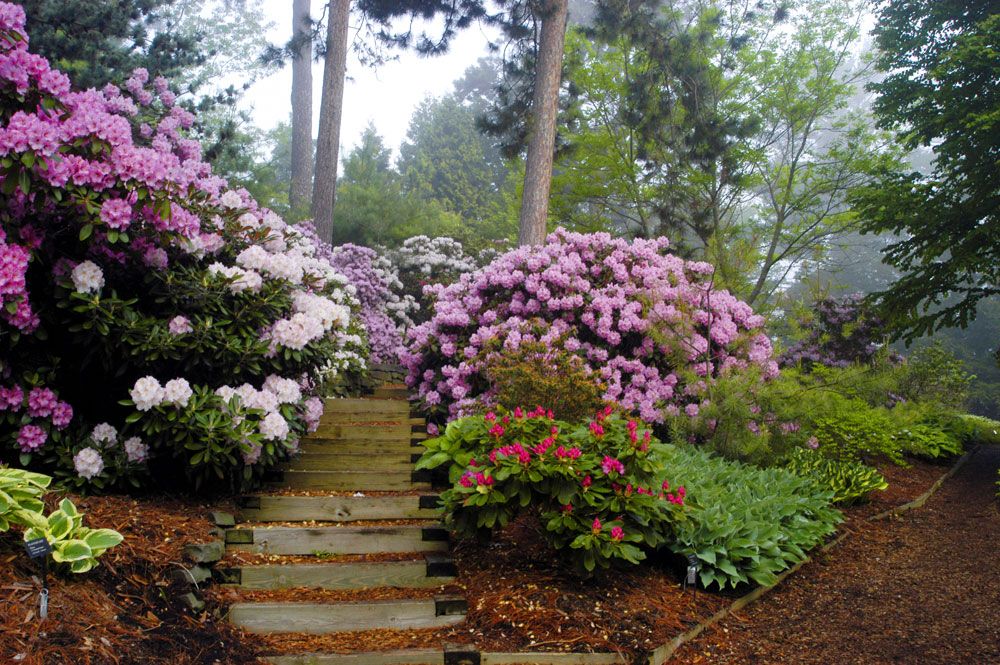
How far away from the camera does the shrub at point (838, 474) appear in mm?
6309

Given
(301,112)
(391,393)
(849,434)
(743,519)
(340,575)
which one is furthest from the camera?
(301,112)

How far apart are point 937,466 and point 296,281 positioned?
8.66 m

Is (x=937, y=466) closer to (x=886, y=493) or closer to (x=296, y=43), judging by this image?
(x=886, y=493)

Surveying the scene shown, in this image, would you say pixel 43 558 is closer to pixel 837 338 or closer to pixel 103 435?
pixel 103 435

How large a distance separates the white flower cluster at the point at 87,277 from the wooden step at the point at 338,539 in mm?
1521

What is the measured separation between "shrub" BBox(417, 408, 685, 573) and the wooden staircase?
1.40 feet

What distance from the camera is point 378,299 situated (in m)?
10.6

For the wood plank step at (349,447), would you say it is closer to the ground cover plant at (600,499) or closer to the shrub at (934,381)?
the ground cover plant at (600,499)

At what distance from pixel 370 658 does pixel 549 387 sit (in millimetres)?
2328

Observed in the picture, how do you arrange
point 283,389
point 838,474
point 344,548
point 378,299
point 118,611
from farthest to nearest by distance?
1. point 378,299
2. point 838,474
3. point 283,389
4. point 344,548
5. point 118,611

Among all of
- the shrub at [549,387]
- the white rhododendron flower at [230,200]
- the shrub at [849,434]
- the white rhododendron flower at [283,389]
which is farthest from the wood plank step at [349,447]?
the shrub at [849,434]

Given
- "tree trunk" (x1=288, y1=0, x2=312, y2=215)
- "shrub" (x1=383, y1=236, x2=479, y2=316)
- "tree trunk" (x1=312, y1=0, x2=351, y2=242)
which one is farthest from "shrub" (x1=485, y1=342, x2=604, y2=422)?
"tree trunk" (x1=288, y1=0, x2=312, y2=215)

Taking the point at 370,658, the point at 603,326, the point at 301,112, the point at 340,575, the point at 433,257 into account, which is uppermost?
the point at 301,112

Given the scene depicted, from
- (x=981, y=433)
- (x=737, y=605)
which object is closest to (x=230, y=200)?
(x=737, y=605)
